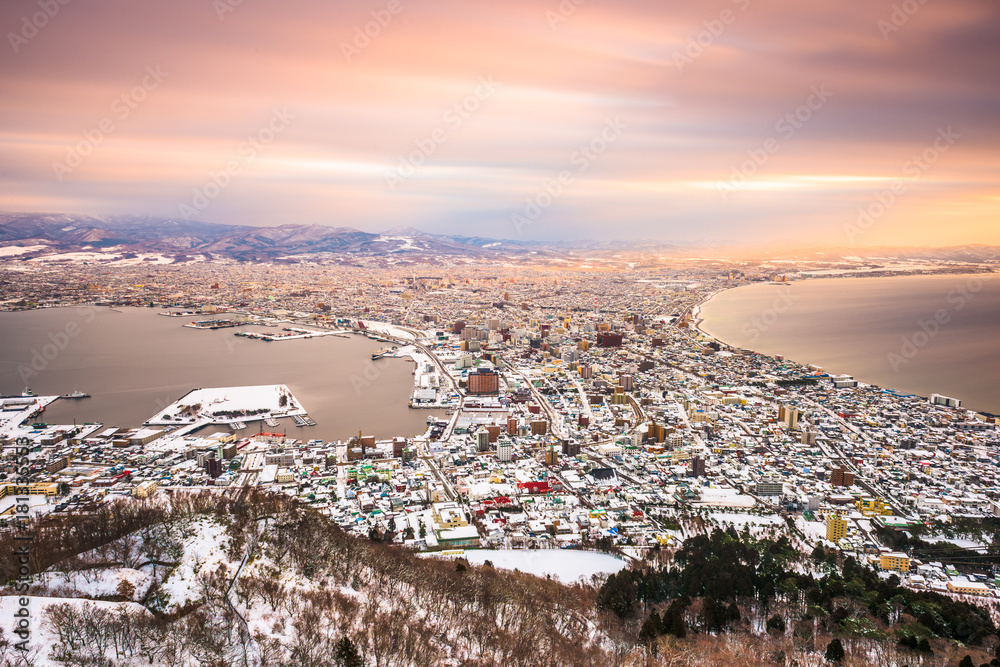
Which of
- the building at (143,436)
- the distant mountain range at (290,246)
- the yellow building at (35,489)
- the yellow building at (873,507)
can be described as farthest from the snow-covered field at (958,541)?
the distant mountain range at (290,246)

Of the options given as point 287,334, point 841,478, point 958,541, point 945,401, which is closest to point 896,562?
point 958,541

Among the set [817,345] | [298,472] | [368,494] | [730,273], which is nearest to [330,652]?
[368,494]

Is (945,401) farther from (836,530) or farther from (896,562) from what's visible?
(896,562)

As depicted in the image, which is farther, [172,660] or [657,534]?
[657,534]

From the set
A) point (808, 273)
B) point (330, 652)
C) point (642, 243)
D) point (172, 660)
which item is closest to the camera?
point (172, 660)

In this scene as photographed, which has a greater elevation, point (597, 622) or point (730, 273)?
point (730, 273)

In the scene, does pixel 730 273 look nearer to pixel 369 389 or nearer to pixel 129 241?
pixel 369 389
